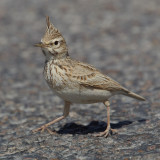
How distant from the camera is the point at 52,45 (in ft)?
25.4

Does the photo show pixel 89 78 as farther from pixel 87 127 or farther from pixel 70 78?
pixel 87 127

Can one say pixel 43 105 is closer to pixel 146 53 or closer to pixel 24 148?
pixel 24 148

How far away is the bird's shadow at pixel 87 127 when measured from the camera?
8.33 meters

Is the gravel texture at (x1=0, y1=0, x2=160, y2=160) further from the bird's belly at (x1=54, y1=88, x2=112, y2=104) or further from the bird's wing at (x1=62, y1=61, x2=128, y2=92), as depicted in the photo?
the bird's wing at (x1=62, y1=61, x2=128, y2=92)

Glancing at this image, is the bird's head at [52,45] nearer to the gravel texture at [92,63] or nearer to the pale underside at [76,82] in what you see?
the pale underside at [76,82]

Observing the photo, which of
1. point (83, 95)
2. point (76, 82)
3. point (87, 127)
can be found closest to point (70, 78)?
point (76, 82)

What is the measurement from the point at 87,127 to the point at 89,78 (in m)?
1.35

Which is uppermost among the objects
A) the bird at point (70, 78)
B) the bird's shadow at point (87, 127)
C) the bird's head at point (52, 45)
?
the bird's head at point (52, 45)

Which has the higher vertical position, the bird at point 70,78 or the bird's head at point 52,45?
the bird's head at point 52,45

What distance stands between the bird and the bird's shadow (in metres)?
0.48

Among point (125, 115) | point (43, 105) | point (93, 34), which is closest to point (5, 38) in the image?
point (93, 34)

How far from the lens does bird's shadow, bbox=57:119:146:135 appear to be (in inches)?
328

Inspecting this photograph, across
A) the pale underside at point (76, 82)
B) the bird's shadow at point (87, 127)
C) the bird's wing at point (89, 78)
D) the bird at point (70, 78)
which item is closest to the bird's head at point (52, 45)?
the bird at point (70, 78)

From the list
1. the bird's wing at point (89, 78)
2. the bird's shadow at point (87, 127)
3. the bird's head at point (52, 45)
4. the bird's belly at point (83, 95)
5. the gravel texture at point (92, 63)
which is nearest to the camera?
the gravel texture at point (92, 63)
